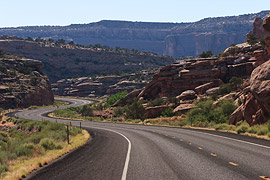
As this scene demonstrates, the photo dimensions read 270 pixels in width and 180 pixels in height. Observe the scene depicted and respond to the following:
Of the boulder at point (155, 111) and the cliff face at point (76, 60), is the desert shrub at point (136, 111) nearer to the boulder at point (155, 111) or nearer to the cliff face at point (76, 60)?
the boulder at point (155, 111)

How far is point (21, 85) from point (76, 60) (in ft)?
266

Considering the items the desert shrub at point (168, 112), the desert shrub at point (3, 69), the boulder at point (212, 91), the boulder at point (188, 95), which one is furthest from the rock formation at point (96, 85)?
the desert shrub at point (168, 112)

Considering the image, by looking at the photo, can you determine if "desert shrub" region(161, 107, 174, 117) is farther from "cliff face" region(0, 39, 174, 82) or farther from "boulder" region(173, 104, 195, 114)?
"cliff face" region(0, 39, 174, 82)

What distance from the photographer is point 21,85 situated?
10069cm

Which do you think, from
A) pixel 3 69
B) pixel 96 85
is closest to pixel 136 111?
pixel 3 69

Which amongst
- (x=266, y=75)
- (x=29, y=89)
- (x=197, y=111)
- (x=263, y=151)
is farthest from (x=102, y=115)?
(x=263, y=151)

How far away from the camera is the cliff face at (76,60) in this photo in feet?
560

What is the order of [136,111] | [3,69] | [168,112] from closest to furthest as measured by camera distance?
[168,112] → [136,111] → [3,69]

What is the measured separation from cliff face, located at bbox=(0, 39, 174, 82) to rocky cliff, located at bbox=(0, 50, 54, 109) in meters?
46.8

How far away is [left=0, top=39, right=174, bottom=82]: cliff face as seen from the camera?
170625mm

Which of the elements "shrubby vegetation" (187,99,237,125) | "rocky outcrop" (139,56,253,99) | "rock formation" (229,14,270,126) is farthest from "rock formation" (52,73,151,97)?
"rock formation" (229,14,270,126)

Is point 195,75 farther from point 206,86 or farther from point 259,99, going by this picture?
point 259,99

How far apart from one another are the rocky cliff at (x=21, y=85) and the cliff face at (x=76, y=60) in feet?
154

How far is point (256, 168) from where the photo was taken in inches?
370
